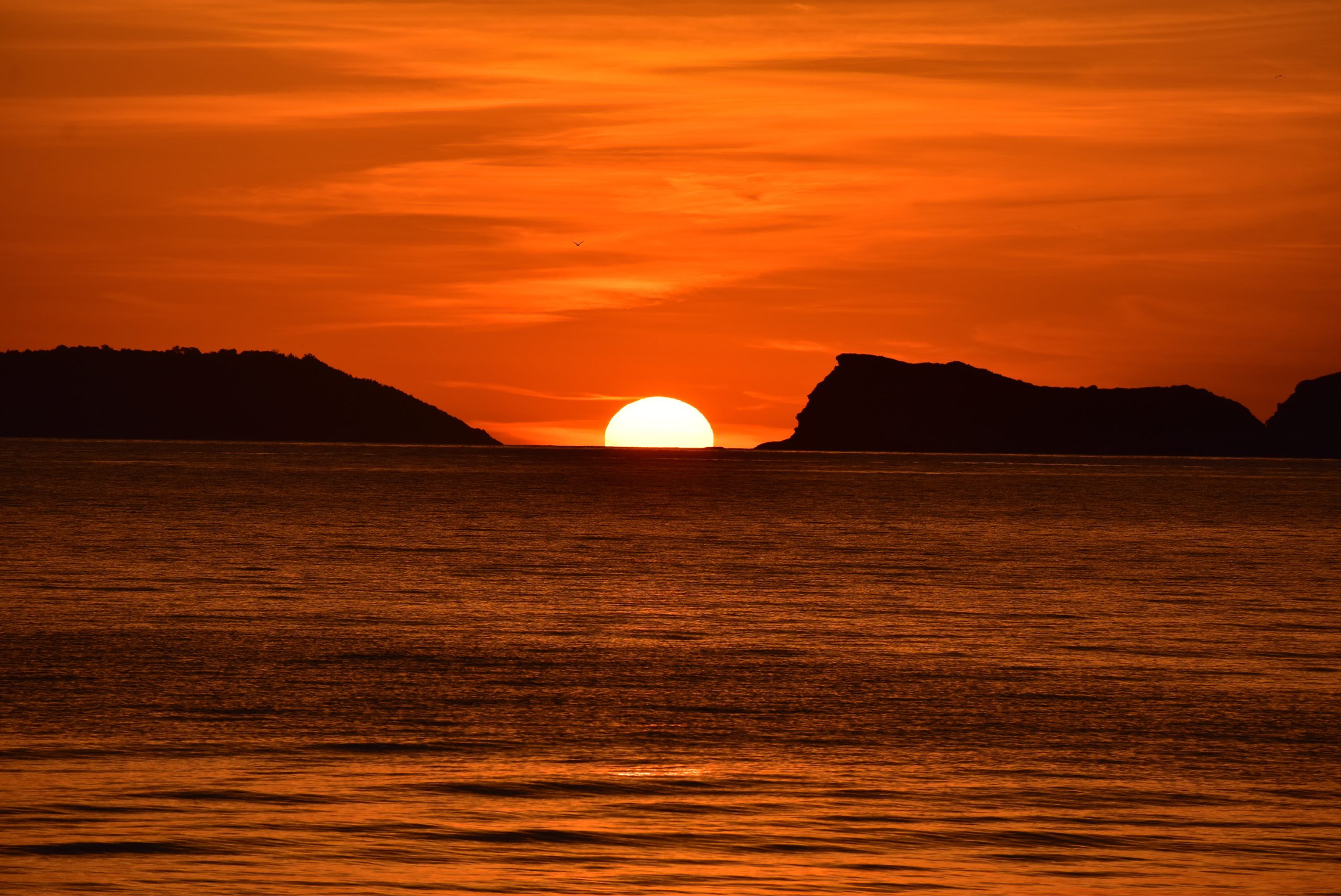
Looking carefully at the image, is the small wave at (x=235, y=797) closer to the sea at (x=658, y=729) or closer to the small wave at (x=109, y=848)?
the sea at (x=658, y=729)

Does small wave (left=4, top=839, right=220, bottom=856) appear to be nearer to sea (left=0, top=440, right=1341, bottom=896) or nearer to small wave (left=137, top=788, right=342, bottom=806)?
sea (left=0, top=440, right=1341, bottom=896)

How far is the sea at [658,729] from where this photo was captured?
50.0 ft

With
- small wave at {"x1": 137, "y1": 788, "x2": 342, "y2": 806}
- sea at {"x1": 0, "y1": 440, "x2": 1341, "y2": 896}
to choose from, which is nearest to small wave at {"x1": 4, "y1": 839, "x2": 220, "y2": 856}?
sea at {"x1": 0, "y1": 440, "x2": 1341, "y2": 896}

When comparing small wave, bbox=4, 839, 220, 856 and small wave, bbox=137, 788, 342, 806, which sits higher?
small wave, bbox=137, 788, 342, 806

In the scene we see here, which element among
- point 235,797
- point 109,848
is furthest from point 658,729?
point 109,848

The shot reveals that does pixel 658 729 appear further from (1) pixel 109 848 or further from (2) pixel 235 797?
(1) pixel 109 848

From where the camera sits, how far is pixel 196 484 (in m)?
145

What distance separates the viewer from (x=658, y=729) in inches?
879

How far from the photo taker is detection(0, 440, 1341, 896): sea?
50.0 feet

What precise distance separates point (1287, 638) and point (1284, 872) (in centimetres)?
2097

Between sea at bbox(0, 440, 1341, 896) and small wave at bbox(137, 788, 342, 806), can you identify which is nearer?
sea at bbox(0, 440, 1341, 896)

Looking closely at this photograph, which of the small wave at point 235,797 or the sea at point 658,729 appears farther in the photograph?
the small wave at point 235,797

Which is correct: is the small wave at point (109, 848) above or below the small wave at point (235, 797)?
below

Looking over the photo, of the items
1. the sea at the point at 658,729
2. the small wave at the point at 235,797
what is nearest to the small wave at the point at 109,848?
the sea at the point at 658,729
